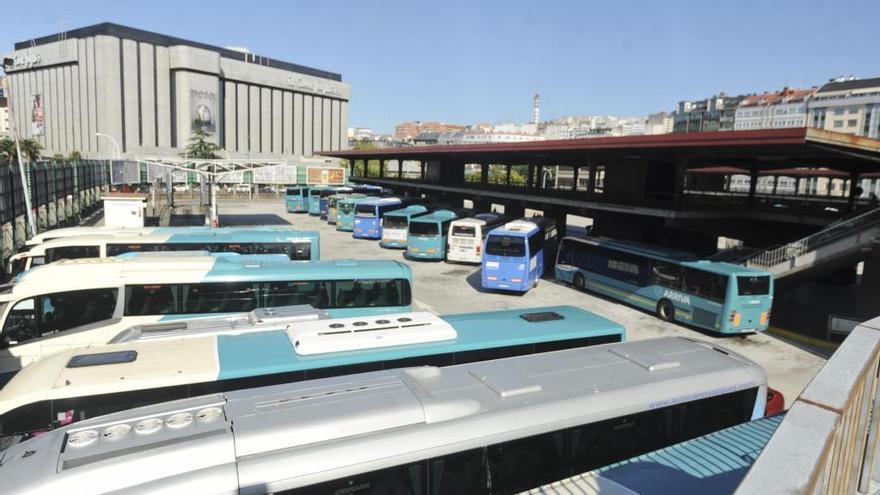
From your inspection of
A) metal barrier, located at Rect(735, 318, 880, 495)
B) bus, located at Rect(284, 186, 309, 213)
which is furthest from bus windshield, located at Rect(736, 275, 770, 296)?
bus, located at Rect(284, 186, 309, 213)

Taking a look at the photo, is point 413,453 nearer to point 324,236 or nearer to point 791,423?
point 791,423

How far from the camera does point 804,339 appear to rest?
18.0m

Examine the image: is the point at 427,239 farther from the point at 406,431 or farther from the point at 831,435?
the point at 831,435

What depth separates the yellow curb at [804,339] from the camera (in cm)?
1717

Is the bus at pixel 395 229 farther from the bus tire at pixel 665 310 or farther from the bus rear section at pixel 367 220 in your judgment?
the bus tire at pixel 665 310

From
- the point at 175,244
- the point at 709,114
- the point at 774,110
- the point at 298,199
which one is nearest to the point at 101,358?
the point at 175,244

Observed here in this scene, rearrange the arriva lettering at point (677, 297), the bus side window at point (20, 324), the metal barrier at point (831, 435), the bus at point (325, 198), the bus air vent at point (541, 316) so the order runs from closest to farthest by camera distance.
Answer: the metal barrier at point (831, 435) < the bus side window at point (20, 324) < the bus air vent at point (541, 316) < the arriva lettering at point (677, 297) < the bus at point (325, 198)

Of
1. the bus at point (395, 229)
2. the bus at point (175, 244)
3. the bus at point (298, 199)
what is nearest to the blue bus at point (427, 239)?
the bus at point (395, 229)

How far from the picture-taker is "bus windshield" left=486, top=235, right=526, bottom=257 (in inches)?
875

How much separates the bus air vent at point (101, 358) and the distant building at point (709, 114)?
13787 cm

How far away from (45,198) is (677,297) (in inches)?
1199

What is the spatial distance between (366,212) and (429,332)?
92.9 feet

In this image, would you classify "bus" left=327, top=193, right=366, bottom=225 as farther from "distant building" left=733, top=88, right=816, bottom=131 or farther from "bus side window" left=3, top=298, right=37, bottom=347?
"distant building" left=733, top=88, right=816, bottom=131

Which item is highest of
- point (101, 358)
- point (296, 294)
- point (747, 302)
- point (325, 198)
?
point (325, 198)
